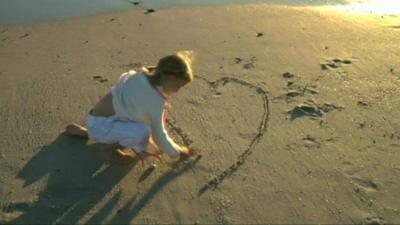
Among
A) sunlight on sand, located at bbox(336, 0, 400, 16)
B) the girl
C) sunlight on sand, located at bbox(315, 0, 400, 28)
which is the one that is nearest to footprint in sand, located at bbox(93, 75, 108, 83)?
the girl

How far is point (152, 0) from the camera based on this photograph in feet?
21.3

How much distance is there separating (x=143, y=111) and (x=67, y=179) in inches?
26.9

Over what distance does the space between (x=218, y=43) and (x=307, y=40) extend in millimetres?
913

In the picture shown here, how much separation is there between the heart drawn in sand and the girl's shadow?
0.55m

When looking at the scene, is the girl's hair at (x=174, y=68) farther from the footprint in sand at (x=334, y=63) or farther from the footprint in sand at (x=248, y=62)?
the footprint in sand at (x=334, y=63)

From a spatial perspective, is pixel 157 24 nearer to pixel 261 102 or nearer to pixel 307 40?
pixel 307 40

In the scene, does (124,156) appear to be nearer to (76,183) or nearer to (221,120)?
(76,183)

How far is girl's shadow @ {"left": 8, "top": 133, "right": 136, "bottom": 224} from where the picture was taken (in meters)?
2.99

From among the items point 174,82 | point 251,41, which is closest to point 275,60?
point 251,41

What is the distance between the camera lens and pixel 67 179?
10.7 feet

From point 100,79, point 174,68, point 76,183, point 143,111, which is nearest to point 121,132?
point 143,111

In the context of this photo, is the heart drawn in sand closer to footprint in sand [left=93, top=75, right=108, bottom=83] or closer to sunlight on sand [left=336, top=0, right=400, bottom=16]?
footprint in sand [left=93, top=75, right=108, bottom=83]

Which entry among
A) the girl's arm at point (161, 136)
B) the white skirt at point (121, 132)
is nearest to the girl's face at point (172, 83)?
the girl's arm at point (161, 136)

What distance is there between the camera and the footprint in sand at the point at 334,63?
473 cm
